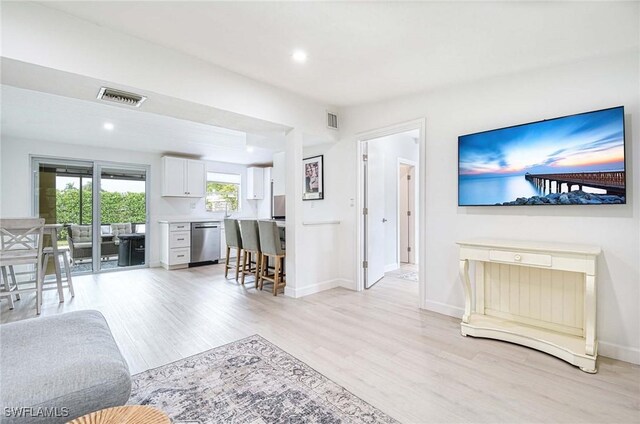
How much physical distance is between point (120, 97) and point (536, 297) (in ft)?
13.3

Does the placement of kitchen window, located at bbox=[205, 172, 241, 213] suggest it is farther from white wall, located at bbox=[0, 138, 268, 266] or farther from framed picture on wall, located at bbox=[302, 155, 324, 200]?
framed picture on wall, located at bbox=[302, 155, 324, 200]

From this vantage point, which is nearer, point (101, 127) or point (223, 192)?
point (101, 127)

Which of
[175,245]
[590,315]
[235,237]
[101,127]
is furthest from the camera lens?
[175,245]

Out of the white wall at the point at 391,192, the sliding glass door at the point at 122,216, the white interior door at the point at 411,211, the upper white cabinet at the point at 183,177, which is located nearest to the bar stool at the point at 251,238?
the white wall at the point at 391,192

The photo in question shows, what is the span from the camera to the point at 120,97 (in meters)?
2.53

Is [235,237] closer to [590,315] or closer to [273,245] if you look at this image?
[273,245]

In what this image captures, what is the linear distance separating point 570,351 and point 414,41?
263 cm

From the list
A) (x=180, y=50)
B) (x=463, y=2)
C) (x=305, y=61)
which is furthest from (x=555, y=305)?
(x=180, y=50)

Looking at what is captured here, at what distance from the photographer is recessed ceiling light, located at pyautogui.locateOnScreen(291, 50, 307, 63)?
2.57 metres

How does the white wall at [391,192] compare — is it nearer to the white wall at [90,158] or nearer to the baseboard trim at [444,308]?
the baseboard trim at [444,308]

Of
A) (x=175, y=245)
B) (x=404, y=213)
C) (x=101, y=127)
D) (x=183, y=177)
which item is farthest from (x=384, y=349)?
(x=183, y=177)

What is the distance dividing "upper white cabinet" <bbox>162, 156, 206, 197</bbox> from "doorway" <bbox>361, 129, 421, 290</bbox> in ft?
13.3

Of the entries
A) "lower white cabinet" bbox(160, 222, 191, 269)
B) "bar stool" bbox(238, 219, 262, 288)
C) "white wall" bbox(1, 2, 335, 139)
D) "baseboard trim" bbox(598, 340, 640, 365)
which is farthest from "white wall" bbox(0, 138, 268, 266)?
"baseboard trim" bbox(598, 340, 640, 365)

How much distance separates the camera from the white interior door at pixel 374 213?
419 cm
